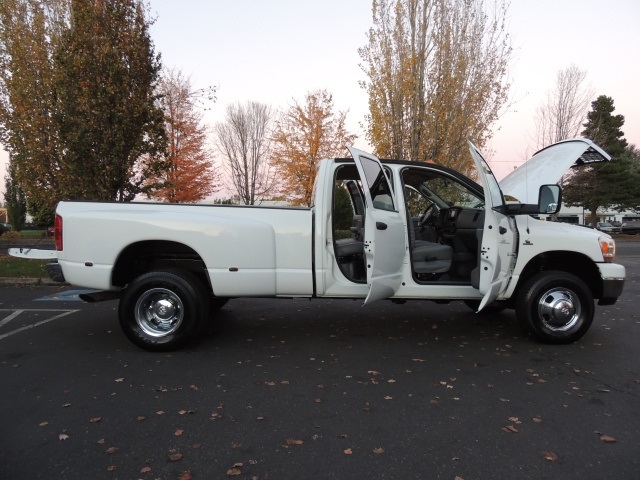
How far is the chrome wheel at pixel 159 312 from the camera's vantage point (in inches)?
187

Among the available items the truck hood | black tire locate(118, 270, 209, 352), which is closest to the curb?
black tire locate(118, 270, 209, 352)

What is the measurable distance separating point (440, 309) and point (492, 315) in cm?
82

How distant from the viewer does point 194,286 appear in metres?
4.77

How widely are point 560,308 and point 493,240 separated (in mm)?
1161

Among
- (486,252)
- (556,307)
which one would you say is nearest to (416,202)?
(486,252)

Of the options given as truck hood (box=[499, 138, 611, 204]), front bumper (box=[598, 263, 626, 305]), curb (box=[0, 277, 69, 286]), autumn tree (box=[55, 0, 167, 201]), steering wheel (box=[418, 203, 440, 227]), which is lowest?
curb (box=[0, 277, 69, 286])

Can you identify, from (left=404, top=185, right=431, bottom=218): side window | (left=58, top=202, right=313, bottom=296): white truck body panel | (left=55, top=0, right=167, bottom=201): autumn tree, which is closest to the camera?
(left=58, top=202, right=313, bottom=296): white truck body panel

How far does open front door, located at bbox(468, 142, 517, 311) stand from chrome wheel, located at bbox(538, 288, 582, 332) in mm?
608

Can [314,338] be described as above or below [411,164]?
below

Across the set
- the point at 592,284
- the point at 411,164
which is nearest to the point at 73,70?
the point at 411,164

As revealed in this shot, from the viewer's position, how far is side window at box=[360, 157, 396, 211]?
4652mm

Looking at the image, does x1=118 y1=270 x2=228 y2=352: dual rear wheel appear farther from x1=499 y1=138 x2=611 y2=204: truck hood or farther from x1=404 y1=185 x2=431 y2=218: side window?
x1=499 y1=138 x2=611 y2=204: truck hood

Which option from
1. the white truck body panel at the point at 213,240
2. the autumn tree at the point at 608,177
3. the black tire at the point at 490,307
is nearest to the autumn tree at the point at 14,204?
the white truck body panel at the point at 213,240

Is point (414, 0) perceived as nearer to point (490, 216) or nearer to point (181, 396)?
point (490, 216)
